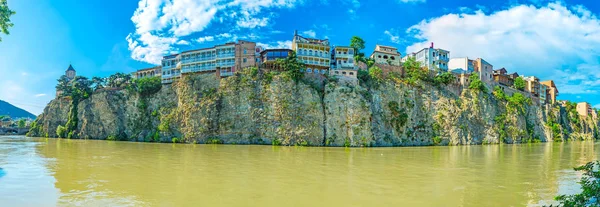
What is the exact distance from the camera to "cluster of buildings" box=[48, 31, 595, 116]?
172 ft

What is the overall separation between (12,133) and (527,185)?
11204 cm

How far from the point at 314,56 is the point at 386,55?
17.8 metres

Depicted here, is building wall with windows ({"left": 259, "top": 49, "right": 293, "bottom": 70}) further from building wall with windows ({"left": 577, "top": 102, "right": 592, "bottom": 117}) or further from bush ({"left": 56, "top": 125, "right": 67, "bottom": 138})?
building wall with windows ({"left": 577, "top": 102, "right": 592, "bottom": 117})

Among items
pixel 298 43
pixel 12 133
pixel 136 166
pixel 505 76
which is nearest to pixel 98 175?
pixel 136 166

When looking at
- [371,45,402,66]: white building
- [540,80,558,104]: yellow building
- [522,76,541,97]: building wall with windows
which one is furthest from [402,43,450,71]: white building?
[540,80,558,104]: yellow building

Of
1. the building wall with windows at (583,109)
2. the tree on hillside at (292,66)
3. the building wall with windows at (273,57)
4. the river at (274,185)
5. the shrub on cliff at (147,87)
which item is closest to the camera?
the river at (274,185)

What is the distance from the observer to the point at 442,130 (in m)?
51.8

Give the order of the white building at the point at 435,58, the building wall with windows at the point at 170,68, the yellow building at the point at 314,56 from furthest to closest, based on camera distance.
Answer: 1. the white building at the point at 435,58
2. the building wall with windows at the point at 170,68
3. the yellow building at the point at 314,56

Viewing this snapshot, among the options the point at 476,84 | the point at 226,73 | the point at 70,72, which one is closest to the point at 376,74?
the point at 476,84

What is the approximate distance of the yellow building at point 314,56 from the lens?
2088 inches

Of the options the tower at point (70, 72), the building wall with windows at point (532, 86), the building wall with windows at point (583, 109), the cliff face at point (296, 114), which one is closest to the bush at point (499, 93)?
the cliff face at point (296, 114)

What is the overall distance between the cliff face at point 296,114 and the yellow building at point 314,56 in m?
5.20

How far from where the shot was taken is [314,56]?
53438mm

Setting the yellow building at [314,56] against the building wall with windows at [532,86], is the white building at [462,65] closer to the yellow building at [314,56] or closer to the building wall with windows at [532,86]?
the building wall with windows at [532,86]
